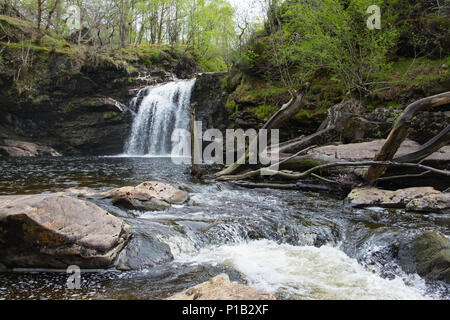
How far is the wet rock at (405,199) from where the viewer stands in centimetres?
705

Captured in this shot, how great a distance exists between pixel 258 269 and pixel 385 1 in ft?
44.3

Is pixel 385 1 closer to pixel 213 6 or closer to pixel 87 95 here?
pixel 87 95

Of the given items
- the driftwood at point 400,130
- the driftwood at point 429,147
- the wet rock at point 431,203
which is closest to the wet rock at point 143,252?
the wet rock at point 431,203

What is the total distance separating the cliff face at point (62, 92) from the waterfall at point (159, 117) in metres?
1.42

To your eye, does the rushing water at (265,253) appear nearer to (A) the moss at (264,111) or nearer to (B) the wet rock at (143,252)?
(B) the wet rock at (143,252)

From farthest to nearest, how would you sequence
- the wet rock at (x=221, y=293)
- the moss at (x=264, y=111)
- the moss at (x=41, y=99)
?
the moss at (x=41, y=99)
the moss at (x=264, y=111)
the wet rock at (x=221, y=293)

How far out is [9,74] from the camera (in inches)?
907

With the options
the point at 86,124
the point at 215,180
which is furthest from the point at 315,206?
the point at 86,124

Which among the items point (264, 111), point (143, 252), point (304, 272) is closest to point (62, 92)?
point (264, 111)

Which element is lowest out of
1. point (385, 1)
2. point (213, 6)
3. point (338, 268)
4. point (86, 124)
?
point (338, 268)

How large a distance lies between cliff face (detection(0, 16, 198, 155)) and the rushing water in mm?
20368

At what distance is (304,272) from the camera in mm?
4488

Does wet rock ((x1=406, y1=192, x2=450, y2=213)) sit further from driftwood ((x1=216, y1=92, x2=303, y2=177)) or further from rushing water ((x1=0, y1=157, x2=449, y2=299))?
driftwood ((x1=216, y1=92, x2=303, y2=177))

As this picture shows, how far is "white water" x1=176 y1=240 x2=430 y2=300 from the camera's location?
3893 millimetres
